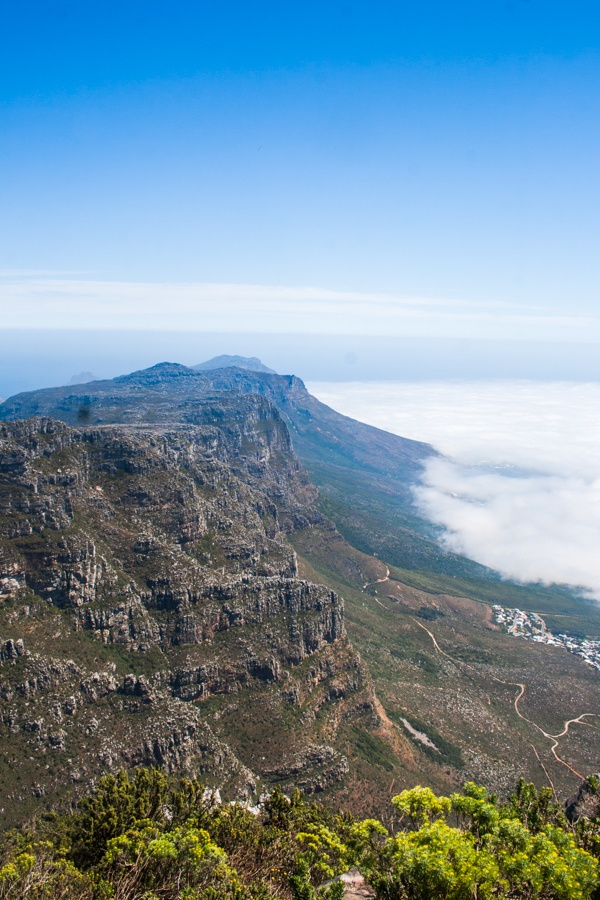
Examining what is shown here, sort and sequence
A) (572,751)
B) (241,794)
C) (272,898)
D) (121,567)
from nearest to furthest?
(272,898)
(241,794)
(121,567)
(572,751)

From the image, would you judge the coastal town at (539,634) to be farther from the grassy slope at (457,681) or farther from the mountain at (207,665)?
the mountain at (207,665)

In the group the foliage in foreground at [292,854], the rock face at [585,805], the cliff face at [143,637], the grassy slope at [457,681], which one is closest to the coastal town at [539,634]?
the grassy slope at [457,681]

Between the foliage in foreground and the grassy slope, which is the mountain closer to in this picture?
the grassy slope

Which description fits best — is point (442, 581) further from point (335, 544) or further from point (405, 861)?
point (405, 861)

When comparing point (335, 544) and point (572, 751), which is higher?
point (335, 544)

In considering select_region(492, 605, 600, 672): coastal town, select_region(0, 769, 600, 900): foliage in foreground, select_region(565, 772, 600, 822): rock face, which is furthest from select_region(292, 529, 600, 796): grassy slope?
select_region(0, 769, 600, 900): foliage in foreground

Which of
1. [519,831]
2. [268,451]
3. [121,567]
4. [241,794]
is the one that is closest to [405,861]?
[519,831]
